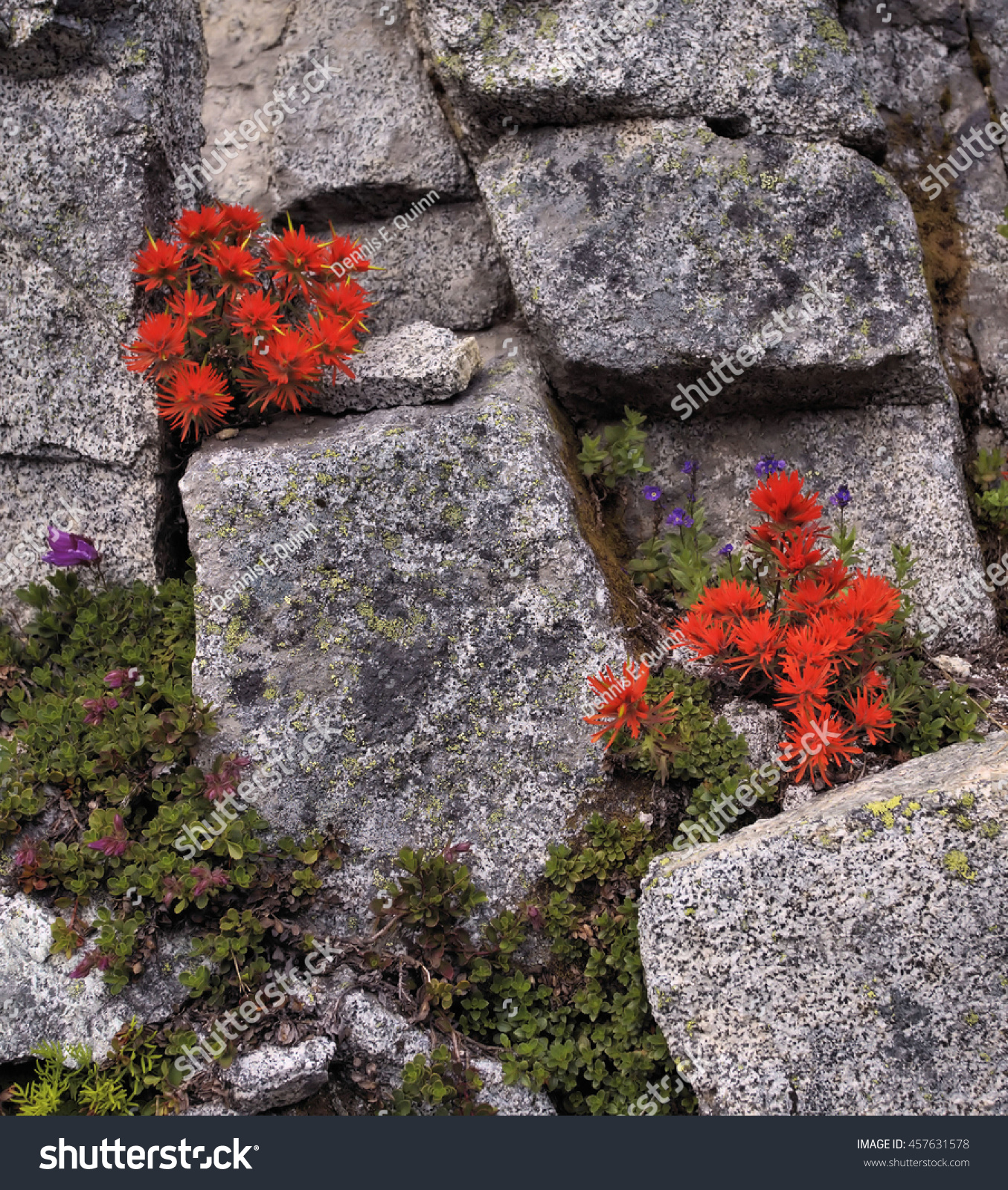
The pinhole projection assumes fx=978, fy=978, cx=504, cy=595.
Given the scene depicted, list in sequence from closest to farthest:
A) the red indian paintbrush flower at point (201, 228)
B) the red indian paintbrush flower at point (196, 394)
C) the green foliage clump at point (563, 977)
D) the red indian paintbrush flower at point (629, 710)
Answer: the green foliage clump at point (563, 977) → the red indian paintbrush flower at point (629, 710) → the red indian paintbrush flower at point (196, 394) → the red indian paintbrush flower at point (201, 228)

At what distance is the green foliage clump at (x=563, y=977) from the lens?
10.8ft

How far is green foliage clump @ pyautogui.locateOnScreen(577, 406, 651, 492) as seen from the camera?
446 cm

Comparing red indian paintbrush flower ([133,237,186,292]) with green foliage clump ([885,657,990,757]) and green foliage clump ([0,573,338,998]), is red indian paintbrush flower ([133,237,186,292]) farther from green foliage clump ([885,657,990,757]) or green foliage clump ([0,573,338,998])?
green foliage clump ([885,657,990,757])

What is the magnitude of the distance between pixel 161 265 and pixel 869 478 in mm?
3234

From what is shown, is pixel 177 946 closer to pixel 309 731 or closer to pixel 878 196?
pixel 309 731

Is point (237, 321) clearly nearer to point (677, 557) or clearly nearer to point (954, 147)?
point (677, 557)

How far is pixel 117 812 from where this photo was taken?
3.59m

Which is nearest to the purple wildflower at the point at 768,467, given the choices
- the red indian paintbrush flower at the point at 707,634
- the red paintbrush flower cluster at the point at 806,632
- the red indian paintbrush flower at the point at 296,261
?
the red paintbrush flower cluster at the point at 806,632

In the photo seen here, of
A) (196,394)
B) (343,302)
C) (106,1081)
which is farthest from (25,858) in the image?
(343,302)

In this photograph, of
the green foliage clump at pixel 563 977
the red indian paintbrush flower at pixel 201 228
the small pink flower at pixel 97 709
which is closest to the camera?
the green foliage clump at pixel 563 977

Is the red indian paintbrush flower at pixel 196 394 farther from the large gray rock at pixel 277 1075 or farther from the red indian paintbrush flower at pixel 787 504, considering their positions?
the large gray rock at pixel 277 1075

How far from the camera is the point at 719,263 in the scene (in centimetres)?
436

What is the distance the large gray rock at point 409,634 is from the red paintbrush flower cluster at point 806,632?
1.84 ft

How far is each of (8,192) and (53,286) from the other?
48cm
